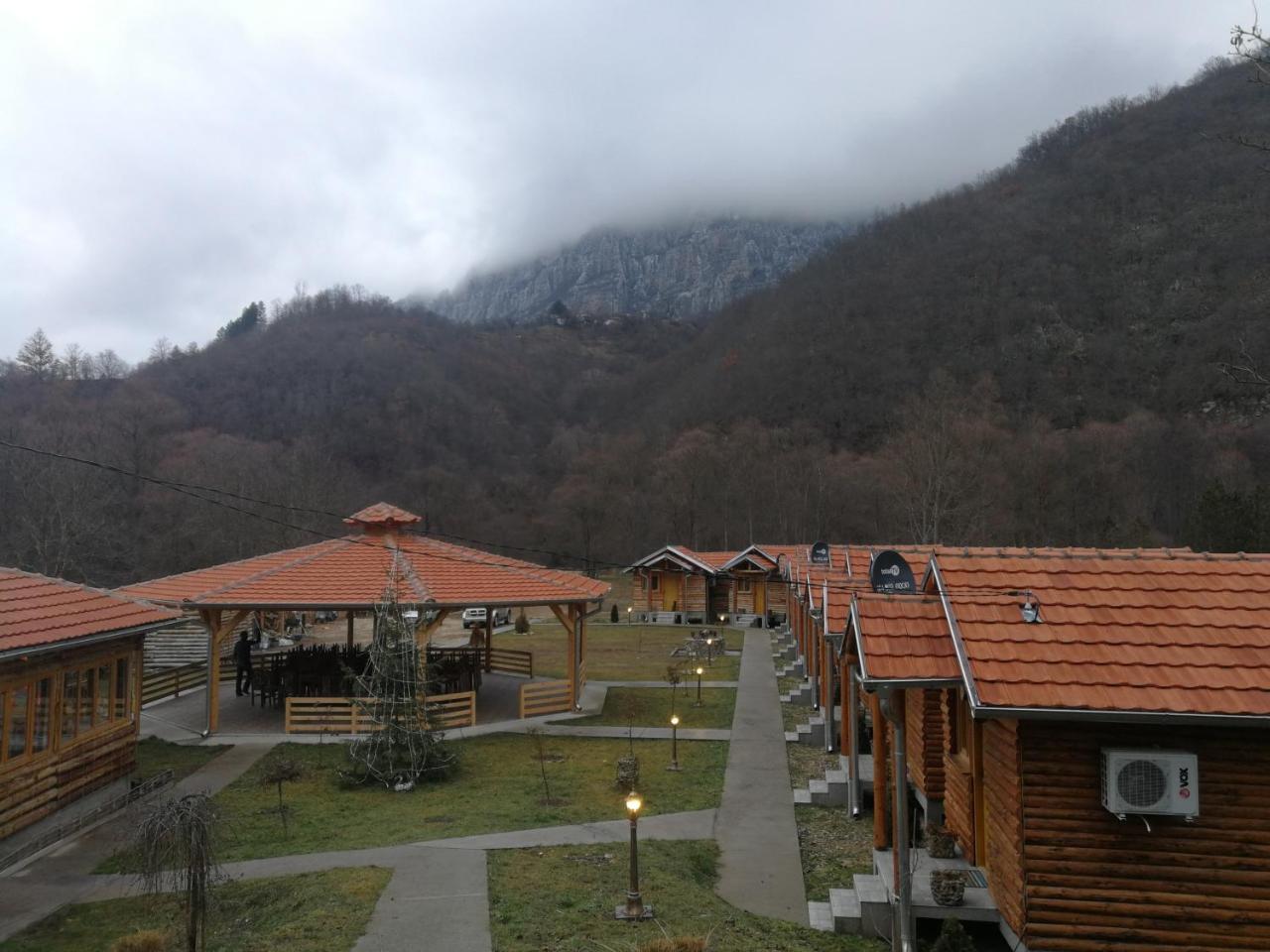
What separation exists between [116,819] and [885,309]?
7225 cm

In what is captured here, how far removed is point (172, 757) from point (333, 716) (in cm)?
304

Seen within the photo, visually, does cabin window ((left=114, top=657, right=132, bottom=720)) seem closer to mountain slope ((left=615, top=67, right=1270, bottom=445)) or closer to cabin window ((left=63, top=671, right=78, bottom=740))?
cabin window ((left=63, top=671, right=78, bottom=740))

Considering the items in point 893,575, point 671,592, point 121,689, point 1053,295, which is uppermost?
point 1053,295

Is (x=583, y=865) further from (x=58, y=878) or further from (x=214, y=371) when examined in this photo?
(x=214, y=371)

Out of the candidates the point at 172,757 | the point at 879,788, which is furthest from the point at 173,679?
the point at 879,788

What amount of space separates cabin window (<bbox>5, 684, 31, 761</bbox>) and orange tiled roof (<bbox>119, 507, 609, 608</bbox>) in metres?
5.55

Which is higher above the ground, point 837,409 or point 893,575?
point 837,409

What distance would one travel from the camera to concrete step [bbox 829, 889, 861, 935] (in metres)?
8.27

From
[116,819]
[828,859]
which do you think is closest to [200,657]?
[116,819]

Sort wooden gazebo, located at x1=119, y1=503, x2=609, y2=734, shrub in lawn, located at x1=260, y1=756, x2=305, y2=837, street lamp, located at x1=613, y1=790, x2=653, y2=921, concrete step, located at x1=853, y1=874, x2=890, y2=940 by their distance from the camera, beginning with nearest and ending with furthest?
street lamp, located at x1=613, y1=790, x2=653, y2=921, concrete step, located at x1=853, y1=874, x2=890, y2=940, shrub in lawn, located at x1=260, y1=756, x2=305, y2=837, wooden gazebo, located at x1=119, y1=503, x2=609, y2=734

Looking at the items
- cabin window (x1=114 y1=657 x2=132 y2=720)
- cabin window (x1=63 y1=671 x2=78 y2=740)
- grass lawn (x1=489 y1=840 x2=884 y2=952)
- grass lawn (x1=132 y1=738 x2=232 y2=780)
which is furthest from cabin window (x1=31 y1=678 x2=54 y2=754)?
grass lawn (x1=489 y1=840 x2=884 y2=952)

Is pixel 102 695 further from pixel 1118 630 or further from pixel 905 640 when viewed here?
pixel 1118 630

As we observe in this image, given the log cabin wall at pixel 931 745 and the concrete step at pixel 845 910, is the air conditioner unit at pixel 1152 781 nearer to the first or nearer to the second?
the concrete step at pixel 845 910

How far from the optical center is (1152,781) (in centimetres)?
687
